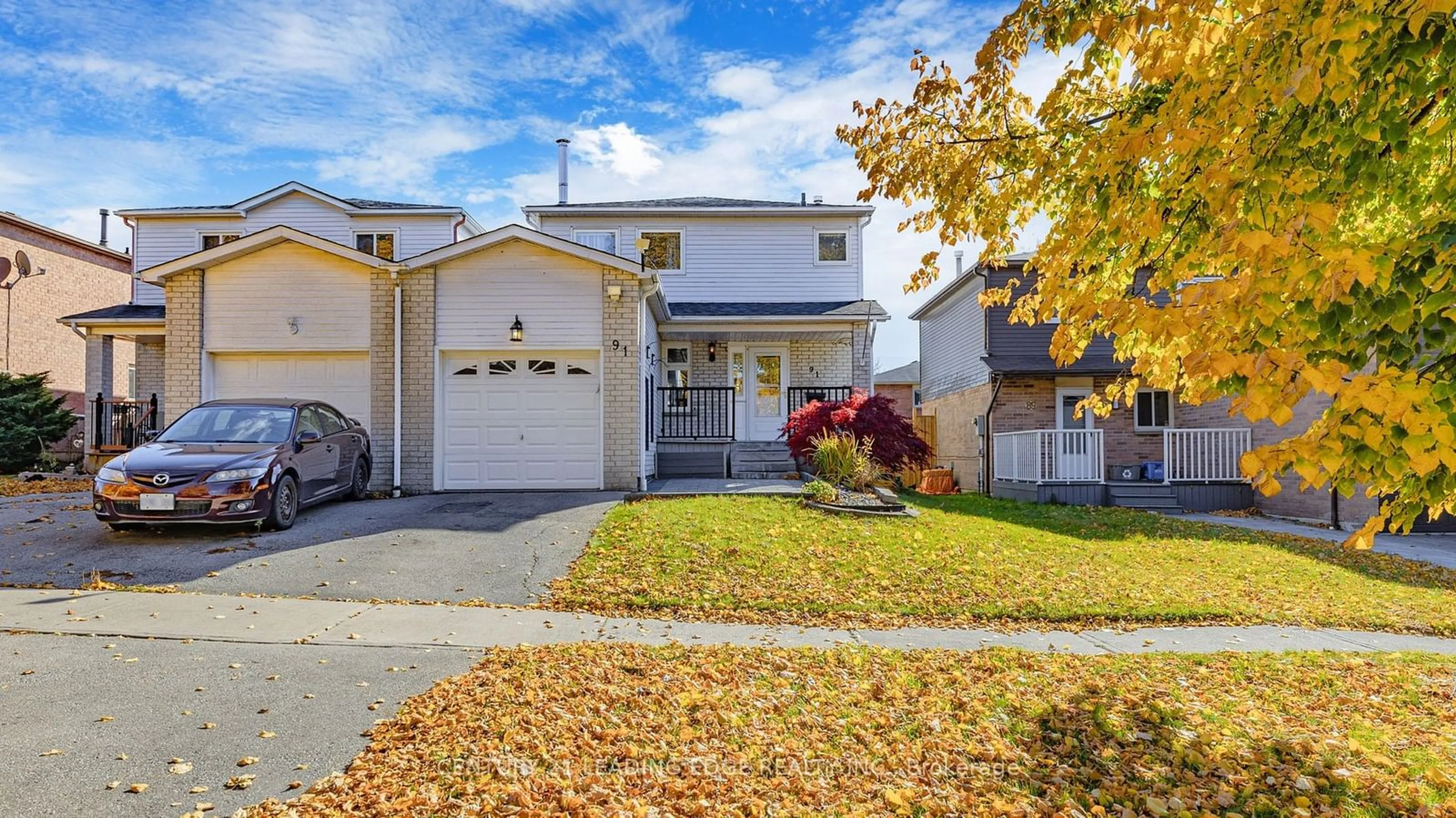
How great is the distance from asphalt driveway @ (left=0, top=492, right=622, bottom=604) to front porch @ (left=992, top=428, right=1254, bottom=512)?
9463 millimetres

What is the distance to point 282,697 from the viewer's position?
171 inches

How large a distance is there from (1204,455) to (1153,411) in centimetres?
222

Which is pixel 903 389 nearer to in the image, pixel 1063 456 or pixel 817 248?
pixel 817 248

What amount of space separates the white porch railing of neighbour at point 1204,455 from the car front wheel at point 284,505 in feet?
51.1

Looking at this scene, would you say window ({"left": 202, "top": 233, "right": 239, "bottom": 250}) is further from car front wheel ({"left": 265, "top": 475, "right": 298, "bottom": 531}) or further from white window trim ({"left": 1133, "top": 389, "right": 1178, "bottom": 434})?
white window trim ({"left": 1133, "top": 389, "right": 1178, "bottom": 434})

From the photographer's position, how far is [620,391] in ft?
42.5

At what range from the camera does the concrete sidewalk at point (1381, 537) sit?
10375 millimetres

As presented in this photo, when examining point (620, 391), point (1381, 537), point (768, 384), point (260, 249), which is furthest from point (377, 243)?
point (1381, 537)

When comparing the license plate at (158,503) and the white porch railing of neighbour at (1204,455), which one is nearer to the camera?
the license plate at (158,503)

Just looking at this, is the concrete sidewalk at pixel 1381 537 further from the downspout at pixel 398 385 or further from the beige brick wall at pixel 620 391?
the downspout at pixel 398 385

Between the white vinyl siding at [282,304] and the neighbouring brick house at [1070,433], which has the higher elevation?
the white vinyl siding at [282,304]

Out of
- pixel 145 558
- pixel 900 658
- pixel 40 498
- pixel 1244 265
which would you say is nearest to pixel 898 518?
pixel 900 658

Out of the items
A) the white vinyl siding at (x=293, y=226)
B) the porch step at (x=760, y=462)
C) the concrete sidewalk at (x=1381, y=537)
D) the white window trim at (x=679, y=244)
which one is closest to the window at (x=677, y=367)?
the white window trim at (x=679, y=244)

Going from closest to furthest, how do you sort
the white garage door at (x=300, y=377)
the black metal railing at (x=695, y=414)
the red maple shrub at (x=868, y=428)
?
the white garage door at (x=300, y=377), the red maple shrub at (x=868, y=428), the black metal railing at (x=695, y=414)
